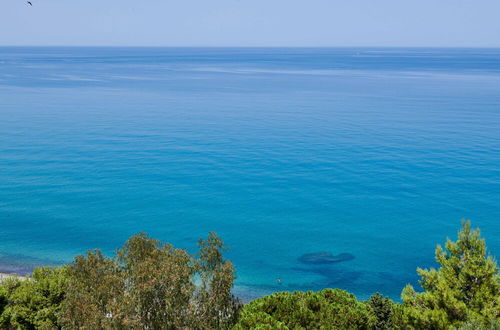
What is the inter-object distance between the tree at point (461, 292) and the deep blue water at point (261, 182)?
15.5m

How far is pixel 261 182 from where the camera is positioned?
58094mm

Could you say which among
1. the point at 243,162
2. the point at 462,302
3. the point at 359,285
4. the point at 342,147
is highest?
the point at 342,147

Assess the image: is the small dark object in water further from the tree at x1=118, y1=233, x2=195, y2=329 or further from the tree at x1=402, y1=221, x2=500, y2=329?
the tree at x1=118, y1=233, x2=195, y2=329

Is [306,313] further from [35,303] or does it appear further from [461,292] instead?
[35,303]

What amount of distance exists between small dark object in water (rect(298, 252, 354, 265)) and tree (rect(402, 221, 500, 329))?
19134 mm

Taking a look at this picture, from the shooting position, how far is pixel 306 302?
23.7 m

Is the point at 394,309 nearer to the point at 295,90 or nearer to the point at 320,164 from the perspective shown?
the point at 320,164

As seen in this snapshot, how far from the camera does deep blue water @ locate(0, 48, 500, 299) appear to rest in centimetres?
4281

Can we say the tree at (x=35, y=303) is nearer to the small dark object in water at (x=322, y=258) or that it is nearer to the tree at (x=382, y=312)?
the tree at (x=382, y=312)

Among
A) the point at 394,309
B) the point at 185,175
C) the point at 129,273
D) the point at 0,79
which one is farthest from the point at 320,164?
the point at 0,79

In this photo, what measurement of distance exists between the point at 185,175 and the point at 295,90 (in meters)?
76.6

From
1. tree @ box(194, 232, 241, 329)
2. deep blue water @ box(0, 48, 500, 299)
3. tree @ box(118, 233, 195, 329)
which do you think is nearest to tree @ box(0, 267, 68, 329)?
tree @ box(118, 233, 195, 329)

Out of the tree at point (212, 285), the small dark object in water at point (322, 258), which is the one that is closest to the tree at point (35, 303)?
the tree at point (212, 285)

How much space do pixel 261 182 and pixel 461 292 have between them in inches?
1523
